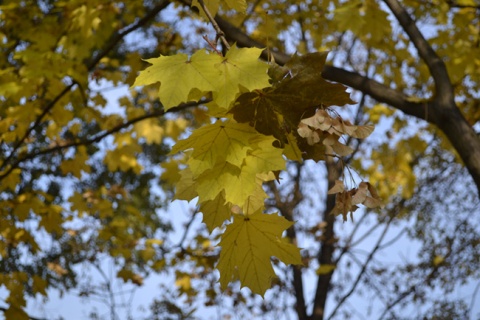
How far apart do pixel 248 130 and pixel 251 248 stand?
253mm

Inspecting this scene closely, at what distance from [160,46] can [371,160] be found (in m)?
2.21

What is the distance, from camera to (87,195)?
4.12m

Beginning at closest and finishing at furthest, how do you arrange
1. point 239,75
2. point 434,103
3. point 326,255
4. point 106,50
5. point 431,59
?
point 239,75
point 434,103
point 431,59
point 106,50
point 326,255

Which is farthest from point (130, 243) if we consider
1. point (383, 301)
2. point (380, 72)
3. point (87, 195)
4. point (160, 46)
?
point (380, 72)

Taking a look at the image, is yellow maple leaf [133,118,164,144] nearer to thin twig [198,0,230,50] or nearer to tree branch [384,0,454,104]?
tree branch [384,0,454,104]

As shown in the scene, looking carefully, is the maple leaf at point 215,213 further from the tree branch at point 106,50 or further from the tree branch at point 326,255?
the tree branch at point 326,255

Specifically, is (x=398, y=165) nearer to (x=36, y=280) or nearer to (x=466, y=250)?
(x=466, y=250)

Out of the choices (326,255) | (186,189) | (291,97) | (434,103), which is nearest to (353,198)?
(291,97)

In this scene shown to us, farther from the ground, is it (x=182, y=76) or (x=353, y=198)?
(x=182, y=76)

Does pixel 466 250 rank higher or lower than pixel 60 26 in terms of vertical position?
lower

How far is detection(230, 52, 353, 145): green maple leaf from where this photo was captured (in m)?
1.17

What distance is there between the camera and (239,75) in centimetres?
110

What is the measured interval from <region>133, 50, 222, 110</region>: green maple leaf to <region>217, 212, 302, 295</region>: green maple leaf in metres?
0.29

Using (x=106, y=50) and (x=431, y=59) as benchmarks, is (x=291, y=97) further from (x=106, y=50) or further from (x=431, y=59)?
(x=106, y=50)
